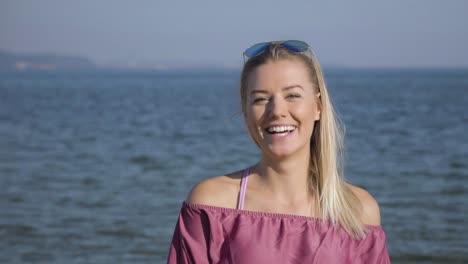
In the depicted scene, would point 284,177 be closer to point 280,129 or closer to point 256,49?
point 280,129

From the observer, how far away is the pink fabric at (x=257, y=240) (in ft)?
8.36

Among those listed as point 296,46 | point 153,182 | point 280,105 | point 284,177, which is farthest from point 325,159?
point 153,182

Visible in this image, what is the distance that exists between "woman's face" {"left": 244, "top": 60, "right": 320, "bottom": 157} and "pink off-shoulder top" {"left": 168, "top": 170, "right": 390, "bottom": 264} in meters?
0.24

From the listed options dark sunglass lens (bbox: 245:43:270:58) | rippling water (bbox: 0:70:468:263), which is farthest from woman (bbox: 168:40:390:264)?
rippling water (bbox: 0:70:468:263)

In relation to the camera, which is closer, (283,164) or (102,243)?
(283,164)

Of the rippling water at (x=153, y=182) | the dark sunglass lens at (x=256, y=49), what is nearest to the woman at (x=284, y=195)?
the dark sunglass lens at (x=256, y=49)

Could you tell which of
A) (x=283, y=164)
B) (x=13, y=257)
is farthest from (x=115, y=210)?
(x=283, y=164)

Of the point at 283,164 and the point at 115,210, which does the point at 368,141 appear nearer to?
Result: the point at 115,210

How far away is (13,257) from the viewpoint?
796 centimetres

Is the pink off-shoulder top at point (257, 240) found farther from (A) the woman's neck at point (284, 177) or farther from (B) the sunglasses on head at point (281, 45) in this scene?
(B) the sunglasses on head at point (281, 45)

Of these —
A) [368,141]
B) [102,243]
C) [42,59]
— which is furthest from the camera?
[42,59]

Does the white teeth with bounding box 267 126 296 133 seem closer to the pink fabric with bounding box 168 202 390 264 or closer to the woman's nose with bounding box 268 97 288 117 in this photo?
the woman's nose with bounding box 268 97 288 117

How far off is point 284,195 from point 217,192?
9.6 inches

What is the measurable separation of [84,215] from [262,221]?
7709 mm
